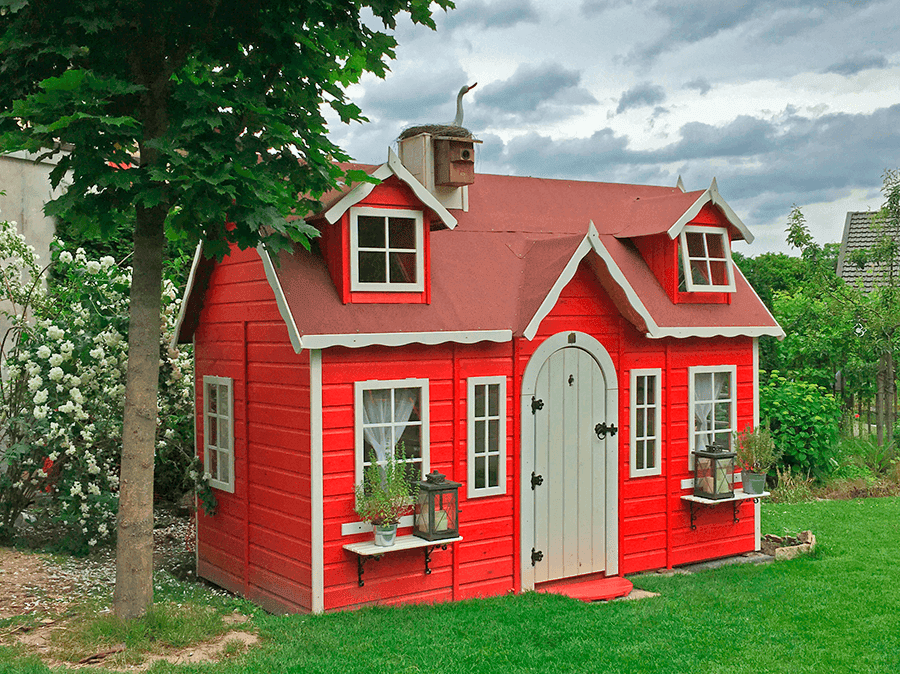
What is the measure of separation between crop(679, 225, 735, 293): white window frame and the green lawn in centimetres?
339


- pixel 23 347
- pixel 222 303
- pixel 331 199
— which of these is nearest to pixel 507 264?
pixel 331 199

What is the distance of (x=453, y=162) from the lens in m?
9.87

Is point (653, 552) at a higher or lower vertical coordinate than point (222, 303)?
lower

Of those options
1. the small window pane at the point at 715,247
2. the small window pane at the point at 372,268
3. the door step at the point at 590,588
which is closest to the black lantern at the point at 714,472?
the door step at the point at 590,588

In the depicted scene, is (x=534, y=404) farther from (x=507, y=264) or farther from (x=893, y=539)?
(x=893, y=539)

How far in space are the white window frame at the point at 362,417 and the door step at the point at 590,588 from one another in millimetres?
2086

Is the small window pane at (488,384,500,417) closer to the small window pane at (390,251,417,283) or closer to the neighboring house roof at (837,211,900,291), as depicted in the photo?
the small window pane at (390,251,417,283)

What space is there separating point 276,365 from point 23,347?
377 cm

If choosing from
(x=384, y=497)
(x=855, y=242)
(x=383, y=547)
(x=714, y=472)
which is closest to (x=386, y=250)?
(x=384, y=497)

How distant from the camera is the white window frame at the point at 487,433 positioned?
8.95 metres

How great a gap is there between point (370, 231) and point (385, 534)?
2.93 m

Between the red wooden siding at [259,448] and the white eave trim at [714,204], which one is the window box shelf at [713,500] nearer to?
the white eave trim at [714,204]

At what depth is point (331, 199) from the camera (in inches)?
332

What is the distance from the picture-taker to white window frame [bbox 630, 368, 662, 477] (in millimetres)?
10070
